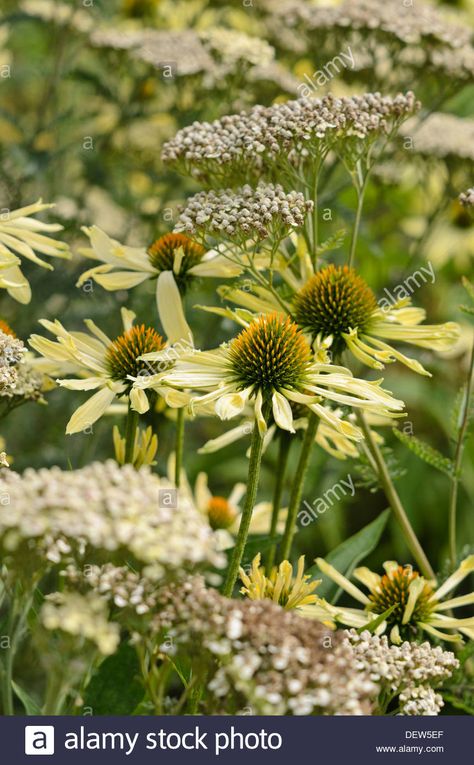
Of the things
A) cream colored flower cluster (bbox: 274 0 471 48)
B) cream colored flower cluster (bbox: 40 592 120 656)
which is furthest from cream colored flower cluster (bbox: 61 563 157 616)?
cream colored flower cluster (bbox: 274 0 471 48)

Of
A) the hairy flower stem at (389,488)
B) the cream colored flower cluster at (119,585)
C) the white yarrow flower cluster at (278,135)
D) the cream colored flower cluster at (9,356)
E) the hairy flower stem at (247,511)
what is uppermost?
the white yarrow flower cluster at (278,135)

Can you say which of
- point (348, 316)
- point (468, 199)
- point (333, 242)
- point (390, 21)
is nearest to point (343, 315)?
point (348, 316)

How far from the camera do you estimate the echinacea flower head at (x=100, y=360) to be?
4.21 feet

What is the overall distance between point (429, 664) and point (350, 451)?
1.44 ft

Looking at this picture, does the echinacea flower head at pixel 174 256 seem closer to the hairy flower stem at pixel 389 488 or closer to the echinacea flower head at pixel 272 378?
the echinacea flower head at pixel 272 378

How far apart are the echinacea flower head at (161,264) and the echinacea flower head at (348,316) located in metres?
0.12

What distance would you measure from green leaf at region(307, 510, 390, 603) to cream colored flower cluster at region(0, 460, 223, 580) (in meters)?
0.57

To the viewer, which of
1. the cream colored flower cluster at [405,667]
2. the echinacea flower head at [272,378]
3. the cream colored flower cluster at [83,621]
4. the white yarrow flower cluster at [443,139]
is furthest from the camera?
the white yarrow flower cluster at [443,139]

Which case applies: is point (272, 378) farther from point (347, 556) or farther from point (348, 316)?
point (347, 556)

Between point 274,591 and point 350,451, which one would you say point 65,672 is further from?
point 350,451

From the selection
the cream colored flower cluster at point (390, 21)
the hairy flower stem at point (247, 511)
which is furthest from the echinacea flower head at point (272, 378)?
the cream colored flower cluster at point (390, 21)

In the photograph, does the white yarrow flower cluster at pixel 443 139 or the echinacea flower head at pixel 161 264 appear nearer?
the echinacea flower head at pixel 161 264

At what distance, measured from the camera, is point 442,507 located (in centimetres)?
279

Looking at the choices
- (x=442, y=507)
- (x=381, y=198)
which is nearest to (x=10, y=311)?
(x=381, y=198)
